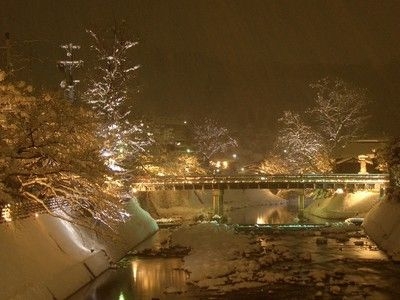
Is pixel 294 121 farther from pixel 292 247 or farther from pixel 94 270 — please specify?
pixel 94 270

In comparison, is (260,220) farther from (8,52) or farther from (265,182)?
(8,52)

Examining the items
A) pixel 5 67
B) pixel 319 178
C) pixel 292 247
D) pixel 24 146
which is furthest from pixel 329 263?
pixel 319 178

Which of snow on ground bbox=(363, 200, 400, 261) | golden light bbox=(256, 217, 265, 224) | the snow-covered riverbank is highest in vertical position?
snow on ground bbox=(363, 200, 400, 261)

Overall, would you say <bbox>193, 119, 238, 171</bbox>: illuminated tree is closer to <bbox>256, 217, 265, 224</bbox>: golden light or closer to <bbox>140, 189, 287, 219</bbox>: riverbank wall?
<bbox>140, 189, 287, 219</bbox>: riverbank wall

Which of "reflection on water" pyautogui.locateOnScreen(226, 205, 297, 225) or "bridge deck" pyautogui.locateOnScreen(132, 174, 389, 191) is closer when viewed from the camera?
"bridge deck" pyautogui.locateOnScreen(132, 174, 389, 191)

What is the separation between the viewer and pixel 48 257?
23.0 m

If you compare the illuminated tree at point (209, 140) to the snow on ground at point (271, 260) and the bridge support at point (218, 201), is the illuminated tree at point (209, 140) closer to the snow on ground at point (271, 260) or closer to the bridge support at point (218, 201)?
the bridge support at point (218, 201)

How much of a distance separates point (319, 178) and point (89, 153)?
32.2 metres

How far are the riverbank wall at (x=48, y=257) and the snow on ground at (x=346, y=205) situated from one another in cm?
2858

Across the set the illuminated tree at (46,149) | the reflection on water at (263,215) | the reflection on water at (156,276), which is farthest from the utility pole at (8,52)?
the reflection on water at (263,215)

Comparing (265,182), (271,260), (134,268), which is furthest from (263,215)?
(134,268)

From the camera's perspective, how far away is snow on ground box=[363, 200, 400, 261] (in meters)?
31.8

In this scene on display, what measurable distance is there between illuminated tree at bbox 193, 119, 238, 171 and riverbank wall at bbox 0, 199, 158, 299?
2306 inches

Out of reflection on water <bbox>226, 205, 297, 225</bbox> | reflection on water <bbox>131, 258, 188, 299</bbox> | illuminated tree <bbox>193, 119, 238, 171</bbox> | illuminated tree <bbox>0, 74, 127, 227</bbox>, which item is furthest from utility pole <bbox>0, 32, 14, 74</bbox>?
illuminated tree <bbox>193, 119, 238, 171</bbox>
